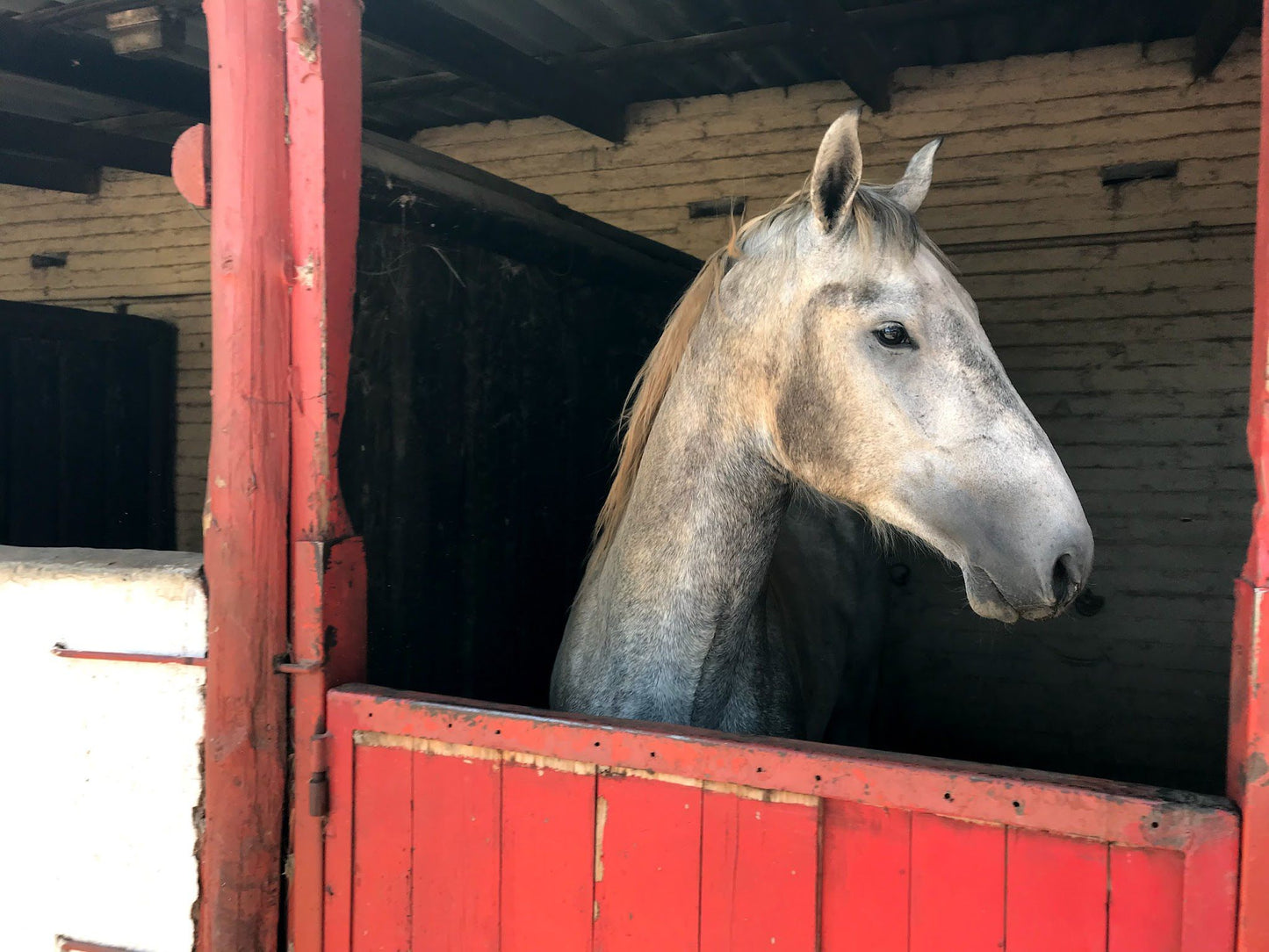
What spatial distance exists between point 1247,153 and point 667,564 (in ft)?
11.0

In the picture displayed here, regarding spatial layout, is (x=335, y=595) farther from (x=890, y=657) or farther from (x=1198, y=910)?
(x=890, y=657)

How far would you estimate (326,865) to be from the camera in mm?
1615

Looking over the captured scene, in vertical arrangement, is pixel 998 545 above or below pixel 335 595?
above

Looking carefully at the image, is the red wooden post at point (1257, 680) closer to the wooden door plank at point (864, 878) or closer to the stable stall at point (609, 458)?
the stable stall at point (609, 458)

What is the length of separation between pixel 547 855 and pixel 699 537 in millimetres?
691

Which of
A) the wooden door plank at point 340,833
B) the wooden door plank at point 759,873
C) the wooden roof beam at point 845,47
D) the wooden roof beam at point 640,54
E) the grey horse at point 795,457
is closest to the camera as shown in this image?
the wooden door plank at point 759,873

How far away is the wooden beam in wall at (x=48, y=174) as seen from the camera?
5266 mm

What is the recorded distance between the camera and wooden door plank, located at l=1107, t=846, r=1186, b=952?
107 cm

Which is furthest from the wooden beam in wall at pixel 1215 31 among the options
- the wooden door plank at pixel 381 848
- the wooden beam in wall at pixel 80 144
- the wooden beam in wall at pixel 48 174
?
the wooden beam in wall at pixel 48 174

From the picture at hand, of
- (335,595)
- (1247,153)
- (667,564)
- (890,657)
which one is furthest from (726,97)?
(335,595)

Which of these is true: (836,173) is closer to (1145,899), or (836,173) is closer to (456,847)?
(1145,899)

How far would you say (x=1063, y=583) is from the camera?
1.32m

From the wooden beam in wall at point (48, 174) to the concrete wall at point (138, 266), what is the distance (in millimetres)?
93

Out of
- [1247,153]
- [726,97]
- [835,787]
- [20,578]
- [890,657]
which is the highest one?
[726,97]
